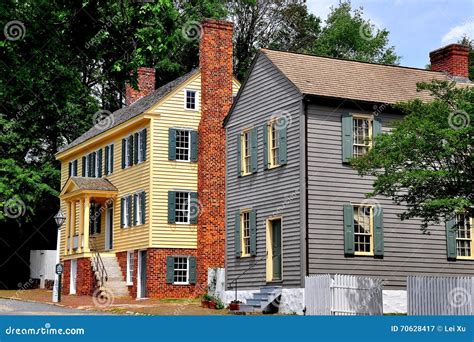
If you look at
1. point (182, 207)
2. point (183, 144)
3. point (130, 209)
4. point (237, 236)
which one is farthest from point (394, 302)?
point (130, 209)

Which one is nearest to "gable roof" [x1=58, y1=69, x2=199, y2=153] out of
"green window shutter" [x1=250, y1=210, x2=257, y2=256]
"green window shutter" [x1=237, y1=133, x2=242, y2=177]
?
"green window shutter" [x1=237, y1=133, x2=242, y2=177]

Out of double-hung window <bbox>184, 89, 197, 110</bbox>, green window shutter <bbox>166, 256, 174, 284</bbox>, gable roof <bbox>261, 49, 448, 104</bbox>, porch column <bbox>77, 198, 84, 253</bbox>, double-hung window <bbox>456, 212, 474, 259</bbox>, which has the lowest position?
green window shutter <bbox>166, 256, 174, 284</bbox>

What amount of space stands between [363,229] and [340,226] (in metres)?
0.88

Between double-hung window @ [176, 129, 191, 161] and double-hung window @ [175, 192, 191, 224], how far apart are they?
161cm

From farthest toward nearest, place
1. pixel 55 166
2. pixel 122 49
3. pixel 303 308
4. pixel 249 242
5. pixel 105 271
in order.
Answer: pixel 55 166, pixel 105 271, pixel 249 242, pixel 303 308, pixel 122 49

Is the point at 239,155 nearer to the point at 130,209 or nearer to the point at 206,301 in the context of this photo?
the point at 206,301

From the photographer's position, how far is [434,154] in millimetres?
19188

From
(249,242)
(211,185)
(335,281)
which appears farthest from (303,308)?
(211,185)

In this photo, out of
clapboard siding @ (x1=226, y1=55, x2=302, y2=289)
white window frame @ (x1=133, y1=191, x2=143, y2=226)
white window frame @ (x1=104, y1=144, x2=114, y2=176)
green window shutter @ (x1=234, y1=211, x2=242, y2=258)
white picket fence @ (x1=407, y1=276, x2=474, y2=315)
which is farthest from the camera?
white window frame @ (x1=104, y1=144, x2=114, y2=176)

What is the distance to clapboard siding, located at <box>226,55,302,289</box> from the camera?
2577 centimetres

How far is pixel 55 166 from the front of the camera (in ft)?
167

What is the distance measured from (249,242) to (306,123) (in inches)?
202

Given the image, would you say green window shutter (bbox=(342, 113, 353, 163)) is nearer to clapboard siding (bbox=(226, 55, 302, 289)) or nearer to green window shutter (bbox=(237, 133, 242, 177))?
clapboard siding (bbox=(226, 55, 302, 289))

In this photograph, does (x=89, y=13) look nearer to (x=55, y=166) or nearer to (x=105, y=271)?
(x=105, y=271)
